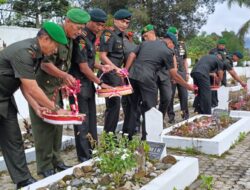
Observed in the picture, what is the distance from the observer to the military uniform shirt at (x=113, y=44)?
5789 millimetres

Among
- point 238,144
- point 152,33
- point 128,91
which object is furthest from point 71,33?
point 238,144

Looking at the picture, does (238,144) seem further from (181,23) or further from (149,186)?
(181,23)

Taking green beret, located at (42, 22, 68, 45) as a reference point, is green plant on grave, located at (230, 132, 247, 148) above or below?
below


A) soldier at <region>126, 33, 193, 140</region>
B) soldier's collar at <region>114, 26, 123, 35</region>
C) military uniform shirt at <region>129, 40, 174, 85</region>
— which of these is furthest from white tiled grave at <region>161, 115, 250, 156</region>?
soldier's collar at <region>114, 26, 123, 35</region>

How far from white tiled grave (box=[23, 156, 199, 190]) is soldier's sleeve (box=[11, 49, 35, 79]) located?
3.26 feet

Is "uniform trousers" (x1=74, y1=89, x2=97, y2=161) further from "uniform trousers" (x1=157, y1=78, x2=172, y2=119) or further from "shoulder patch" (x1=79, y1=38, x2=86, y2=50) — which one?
"uniform trousers" (x1=157, y1=78, x2=172, y2=119)

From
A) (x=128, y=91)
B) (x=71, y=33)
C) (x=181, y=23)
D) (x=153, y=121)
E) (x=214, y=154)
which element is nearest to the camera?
(x=71, y=33)

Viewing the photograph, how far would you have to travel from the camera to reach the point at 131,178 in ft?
13.1

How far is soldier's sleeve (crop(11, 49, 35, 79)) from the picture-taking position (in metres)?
3.70

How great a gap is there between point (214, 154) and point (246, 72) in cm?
2032

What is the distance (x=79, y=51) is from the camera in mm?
4883

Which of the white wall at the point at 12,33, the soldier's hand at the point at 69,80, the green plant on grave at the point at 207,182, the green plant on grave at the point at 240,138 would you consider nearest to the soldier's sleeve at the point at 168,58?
the green plant on grave at the point at 240,138

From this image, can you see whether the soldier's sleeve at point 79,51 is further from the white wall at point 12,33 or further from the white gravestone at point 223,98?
the white wall at point 12,33

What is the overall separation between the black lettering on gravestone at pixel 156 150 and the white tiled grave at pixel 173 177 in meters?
0.22
